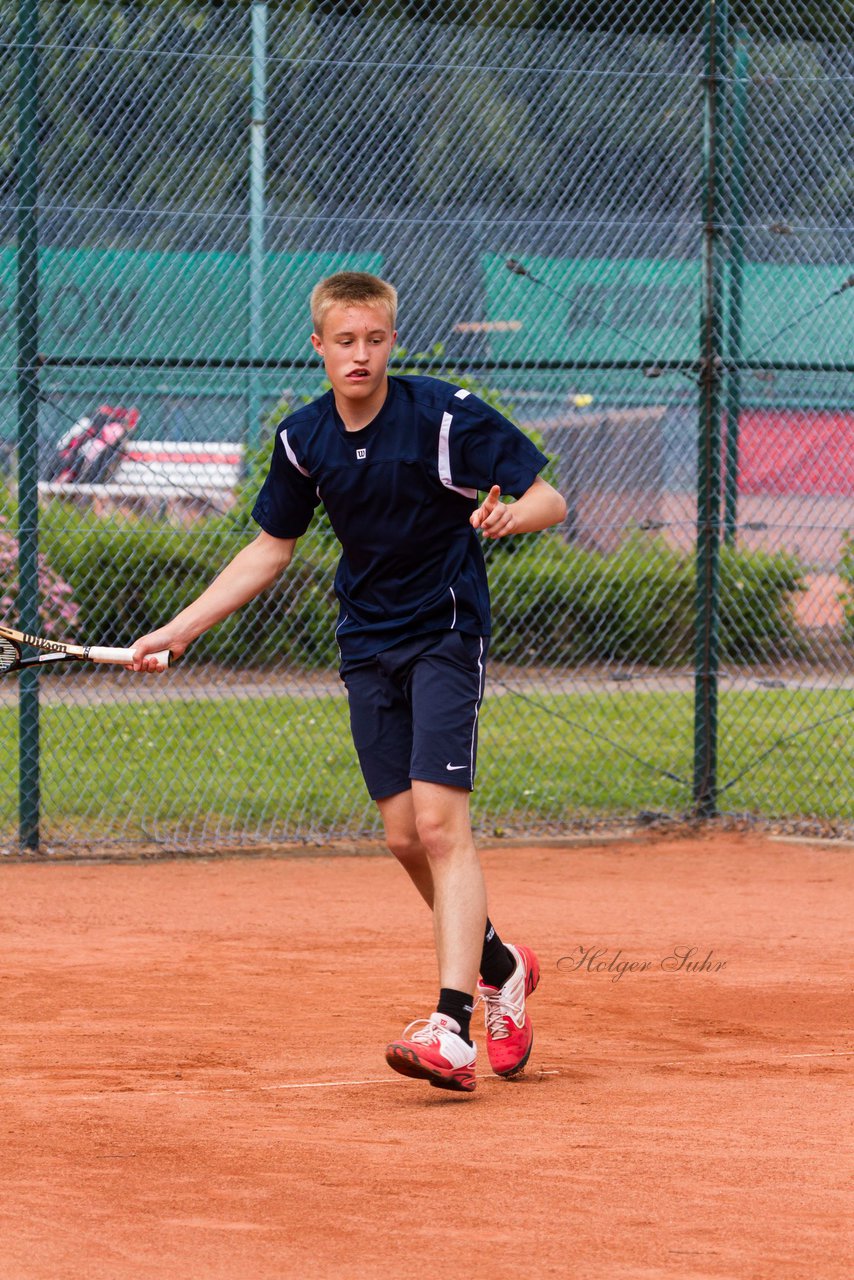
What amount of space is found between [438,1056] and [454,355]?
15.2 ft

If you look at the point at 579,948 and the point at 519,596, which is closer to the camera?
the point at 579,948

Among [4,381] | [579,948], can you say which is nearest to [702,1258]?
[579,948]

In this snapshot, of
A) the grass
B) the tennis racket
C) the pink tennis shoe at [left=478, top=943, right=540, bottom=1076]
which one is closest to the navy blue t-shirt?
the tennis racket

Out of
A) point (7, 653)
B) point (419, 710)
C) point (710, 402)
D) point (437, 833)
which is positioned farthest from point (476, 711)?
point (710, 402)

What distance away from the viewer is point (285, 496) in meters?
4.46

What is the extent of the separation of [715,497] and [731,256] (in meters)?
1.11

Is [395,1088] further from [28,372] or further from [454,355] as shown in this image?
[454,355]

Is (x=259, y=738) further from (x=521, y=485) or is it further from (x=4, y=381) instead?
(x=521, y=485)

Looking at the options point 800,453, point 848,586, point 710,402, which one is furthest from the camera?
point 848,586

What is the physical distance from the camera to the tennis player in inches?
163

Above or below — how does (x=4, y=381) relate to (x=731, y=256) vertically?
below

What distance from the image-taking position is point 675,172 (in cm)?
801

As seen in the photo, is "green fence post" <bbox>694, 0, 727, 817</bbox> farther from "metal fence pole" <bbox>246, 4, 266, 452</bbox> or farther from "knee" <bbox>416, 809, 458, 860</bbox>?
"knee" <bbox>416, 809, 458, 860</bbox>
